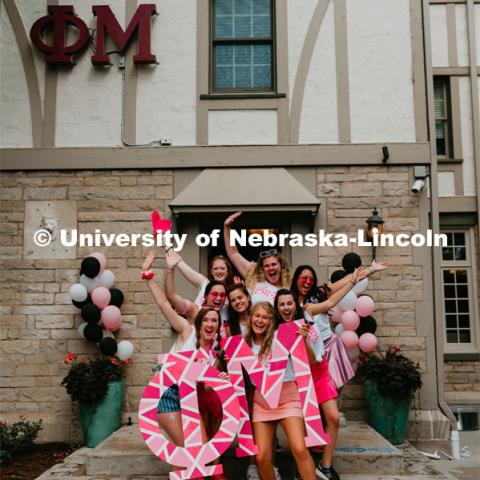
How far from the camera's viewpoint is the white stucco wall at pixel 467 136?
1152 cm

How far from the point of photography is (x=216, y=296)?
4.97 metres

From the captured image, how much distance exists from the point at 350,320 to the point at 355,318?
7 centimetres

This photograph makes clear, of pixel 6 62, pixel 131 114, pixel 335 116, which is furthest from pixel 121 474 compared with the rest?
pixel 6 62

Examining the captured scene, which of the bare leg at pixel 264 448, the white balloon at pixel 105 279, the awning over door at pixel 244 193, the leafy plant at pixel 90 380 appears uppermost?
the awning over door at pixel 244 193

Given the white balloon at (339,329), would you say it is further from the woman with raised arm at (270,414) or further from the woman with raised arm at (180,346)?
the woman with raised arm at (180,346)

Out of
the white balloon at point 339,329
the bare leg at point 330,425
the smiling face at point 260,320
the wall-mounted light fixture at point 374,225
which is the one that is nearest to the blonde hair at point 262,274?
the smiling face at point 260,320

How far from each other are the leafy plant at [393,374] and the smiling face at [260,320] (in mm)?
2591

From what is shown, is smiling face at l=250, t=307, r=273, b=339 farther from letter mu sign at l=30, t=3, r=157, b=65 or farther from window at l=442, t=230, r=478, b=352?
window at l=442, t=230, r=478, b=352

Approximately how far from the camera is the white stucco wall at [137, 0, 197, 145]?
25.6ft

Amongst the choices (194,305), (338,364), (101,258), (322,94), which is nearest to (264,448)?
(194,305)

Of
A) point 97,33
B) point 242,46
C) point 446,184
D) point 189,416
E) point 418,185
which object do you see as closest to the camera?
point 189,416

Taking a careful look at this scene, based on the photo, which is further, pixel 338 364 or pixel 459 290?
pixel 459 290

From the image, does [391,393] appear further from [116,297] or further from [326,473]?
[116,297]

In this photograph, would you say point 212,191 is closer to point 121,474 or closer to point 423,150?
point 423,150
